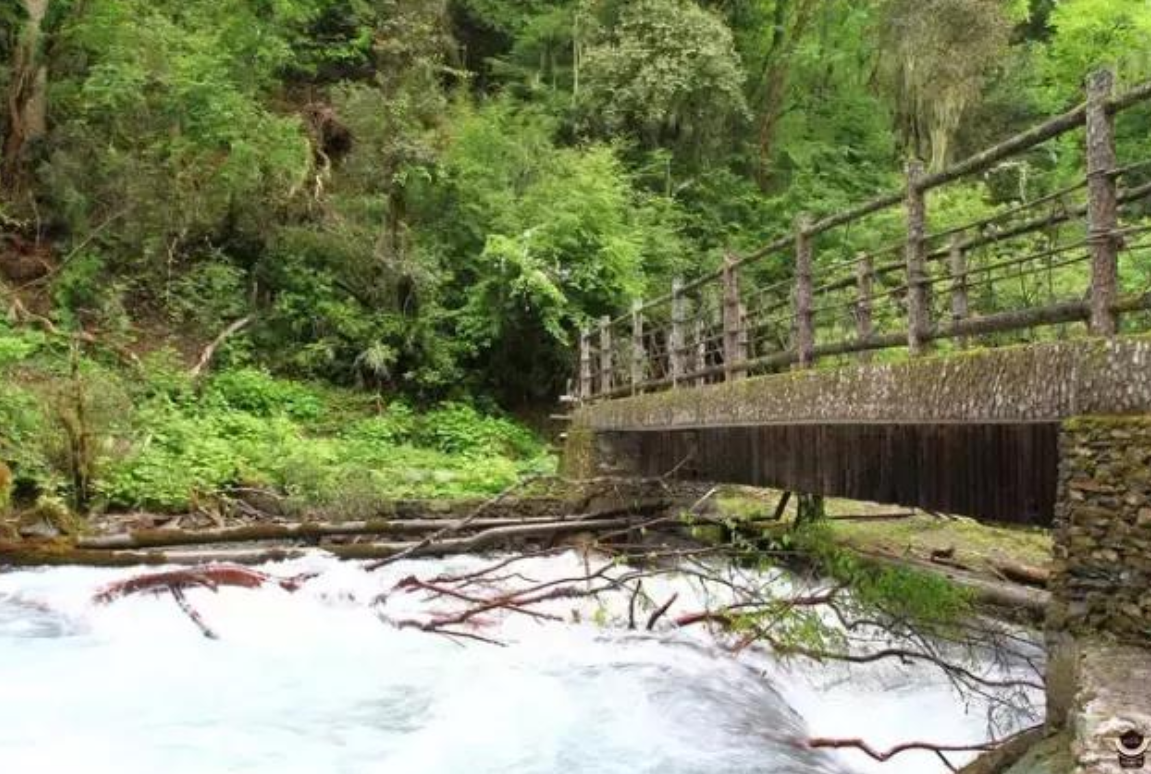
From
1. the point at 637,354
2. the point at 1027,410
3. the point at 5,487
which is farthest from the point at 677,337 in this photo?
the point at 5,487

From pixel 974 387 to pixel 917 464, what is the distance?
159 cm

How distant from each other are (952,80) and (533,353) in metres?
11.6

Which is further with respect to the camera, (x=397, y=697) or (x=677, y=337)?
(x=677, y=337)

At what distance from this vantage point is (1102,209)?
15.9 feet

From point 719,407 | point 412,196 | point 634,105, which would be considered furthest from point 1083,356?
point 634,105

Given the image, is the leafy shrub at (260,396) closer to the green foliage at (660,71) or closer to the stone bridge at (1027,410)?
the green foliage at (660,71)

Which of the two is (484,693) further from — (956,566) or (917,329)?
(956,566)

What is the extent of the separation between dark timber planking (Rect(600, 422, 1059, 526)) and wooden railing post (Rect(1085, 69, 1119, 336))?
2.79 feet

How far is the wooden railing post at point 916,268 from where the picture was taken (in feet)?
20.2

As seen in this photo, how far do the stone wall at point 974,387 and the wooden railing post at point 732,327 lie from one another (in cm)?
71

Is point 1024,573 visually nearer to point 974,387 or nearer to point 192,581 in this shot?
point 974,387

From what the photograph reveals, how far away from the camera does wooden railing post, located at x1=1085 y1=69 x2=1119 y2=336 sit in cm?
478

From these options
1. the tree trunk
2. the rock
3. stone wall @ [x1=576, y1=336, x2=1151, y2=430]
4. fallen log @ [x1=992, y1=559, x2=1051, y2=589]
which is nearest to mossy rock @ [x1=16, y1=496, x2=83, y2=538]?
the rock

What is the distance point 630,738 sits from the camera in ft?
22.4
